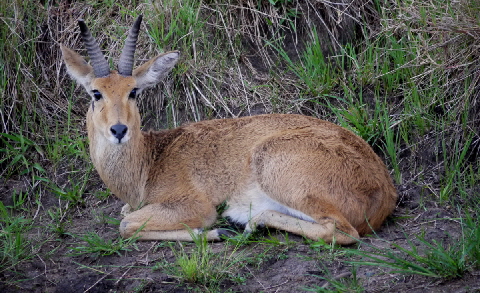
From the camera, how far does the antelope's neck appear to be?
580 cm

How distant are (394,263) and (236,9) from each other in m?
4.32

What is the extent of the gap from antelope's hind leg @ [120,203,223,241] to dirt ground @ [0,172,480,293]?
109 millimetres

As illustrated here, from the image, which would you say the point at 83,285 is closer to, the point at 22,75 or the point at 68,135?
the point at 68,135

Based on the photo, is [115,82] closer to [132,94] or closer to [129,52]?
[132,94]

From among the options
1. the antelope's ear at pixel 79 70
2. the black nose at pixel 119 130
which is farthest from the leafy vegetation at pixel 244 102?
the antelope's ear at pixel 79 70

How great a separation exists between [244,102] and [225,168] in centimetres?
156

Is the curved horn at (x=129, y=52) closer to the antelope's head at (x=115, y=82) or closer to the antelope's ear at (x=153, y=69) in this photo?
the antelope's head at (x=115, y=82)

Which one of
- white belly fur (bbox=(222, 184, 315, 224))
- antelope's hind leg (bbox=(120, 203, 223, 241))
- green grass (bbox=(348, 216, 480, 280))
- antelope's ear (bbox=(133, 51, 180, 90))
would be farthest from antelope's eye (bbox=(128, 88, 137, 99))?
green grass (bbox=(348, 216, 480, 280))

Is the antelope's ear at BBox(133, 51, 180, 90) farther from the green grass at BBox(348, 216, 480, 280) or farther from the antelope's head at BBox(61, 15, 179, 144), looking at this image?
the green grass at BBox(348, 216, 480, 280)

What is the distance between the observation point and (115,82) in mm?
5598

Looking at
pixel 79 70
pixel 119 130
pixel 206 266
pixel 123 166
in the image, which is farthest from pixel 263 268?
pixel 79 70

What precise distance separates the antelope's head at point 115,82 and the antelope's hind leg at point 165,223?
70cm

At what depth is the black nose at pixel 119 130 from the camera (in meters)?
5.33

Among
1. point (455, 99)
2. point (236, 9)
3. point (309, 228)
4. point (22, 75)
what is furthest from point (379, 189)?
point (22, 75)
